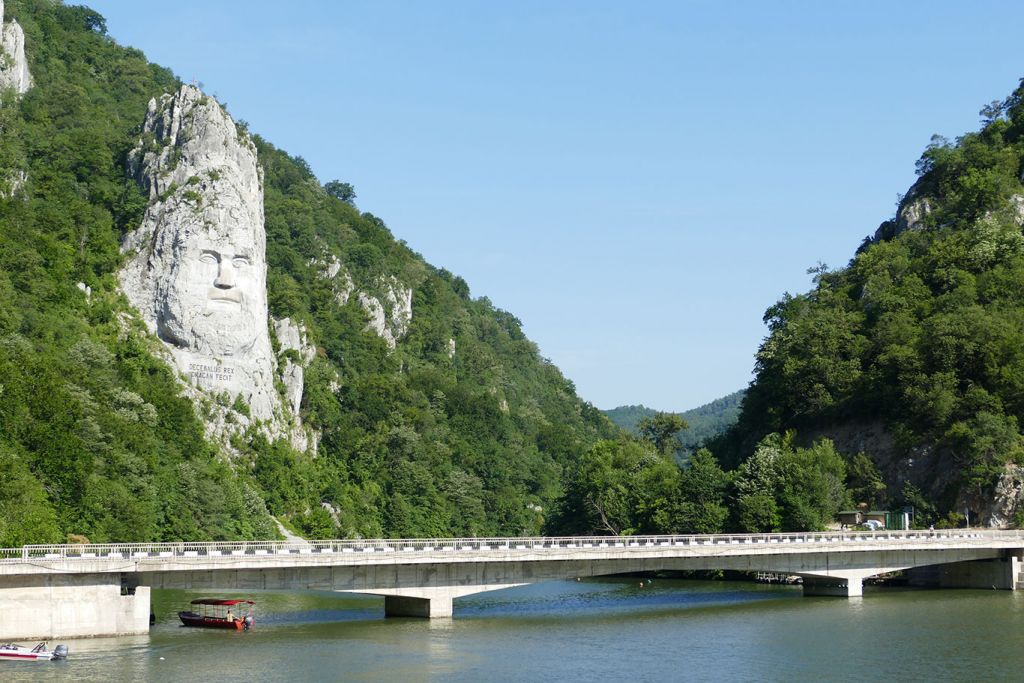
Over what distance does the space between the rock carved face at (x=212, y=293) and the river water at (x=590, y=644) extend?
53572 millimetres


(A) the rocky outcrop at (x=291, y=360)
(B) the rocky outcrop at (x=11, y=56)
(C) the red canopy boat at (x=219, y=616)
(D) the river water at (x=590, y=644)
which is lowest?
(D) the river water at (x=590, y=644)

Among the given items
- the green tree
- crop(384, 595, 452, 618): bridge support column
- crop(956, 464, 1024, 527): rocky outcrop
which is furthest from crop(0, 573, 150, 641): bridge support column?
the green tree

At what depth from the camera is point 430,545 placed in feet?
253

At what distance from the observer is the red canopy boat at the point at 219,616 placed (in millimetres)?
72750

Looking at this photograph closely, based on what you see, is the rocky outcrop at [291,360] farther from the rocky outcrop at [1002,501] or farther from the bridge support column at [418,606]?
the bridge support column at [418,606]

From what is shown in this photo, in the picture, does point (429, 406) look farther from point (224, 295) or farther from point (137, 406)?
point (137, 406)

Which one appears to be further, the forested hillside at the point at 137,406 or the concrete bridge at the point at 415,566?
the forested hillside at the point at 137,406

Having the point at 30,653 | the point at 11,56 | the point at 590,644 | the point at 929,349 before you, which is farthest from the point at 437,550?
the point at 11,56

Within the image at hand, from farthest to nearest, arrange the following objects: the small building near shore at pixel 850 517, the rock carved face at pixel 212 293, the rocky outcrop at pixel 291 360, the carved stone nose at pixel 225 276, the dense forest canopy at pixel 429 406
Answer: the rocky outcrop at pixel 291 360, the carved stone nose at pixel 225 276, the rock carved face at pixel 212 293, the small building near shore at pixel 850 517, the dense forest canopy at pixel 429 406

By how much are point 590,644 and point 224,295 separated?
8592 centimetres

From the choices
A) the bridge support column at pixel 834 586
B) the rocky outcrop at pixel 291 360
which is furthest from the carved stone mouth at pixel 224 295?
the bridge support column at pixel 834 586

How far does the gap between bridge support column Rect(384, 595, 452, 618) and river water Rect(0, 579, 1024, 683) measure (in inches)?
33.2

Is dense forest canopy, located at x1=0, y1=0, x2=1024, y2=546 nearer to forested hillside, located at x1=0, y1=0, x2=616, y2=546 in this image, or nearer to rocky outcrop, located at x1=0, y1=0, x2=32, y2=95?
forested hillside, located at x1=0, y1=0, x2=616, y2=546

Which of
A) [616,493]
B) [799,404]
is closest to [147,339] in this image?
[616,493]
